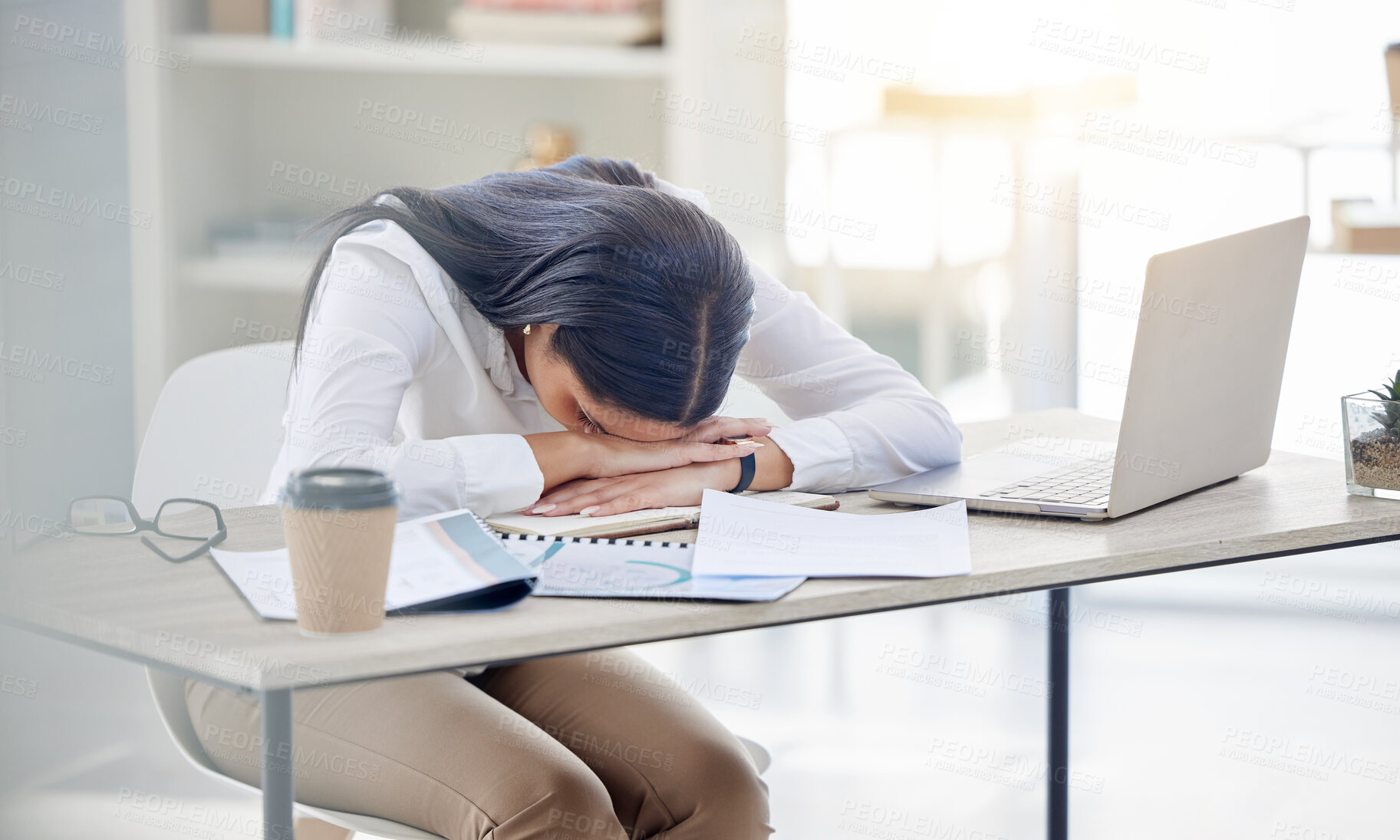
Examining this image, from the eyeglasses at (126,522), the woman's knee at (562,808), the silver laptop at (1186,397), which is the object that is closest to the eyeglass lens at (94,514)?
the eyeglasses at (126,522)

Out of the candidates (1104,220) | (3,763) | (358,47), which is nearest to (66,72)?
(358,47)

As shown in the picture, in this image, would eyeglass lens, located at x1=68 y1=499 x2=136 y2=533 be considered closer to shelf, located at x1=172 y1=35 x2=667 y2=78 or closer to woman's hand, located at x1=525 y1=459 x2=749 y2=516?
woman's hand, located at x1=525 y1=459 x2=749 y2=516

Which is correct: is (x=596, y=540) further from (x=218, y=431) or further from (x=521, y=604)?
(x=218, y=431)

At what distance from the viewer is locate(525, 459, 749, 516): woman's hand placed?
116cm

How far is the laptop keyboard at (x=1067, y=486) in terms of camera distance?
1159 millimetres

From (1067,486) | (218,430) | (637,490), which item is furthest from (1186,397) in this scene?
(218,430)

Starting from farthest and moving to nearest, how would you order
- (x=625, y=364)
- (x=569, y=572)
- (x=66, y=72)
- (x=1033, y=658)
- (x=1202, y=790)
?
(x=1033, y=658), (x=66, y=72), (x=1202, y=790), (x=625, y=364), (x=569, y=572)

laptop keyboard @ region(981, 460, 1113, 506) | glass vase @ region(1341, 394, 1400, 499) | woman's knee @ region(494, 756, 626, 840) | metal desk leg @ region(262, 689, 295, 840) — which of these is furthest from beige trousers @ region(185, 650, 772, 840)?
glass vase @ region(1341, 394, 1400, 499)

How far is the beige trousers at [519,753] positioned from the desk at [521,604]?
141 mm

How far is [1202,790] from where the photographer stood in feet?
6.87

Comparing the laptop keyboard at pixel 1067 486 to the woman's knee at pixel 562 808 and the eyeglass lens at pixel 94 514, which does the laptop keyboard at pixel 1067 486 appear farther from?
the eyeglass lens at pixel 94 514

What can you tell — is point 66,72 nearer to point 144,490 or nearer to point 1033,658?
point 144,490

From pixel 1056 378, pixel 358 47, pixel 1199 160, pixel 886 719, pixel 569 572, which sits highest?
pixel 358 47

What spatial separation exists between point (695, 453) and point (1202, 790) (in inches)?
51.1
